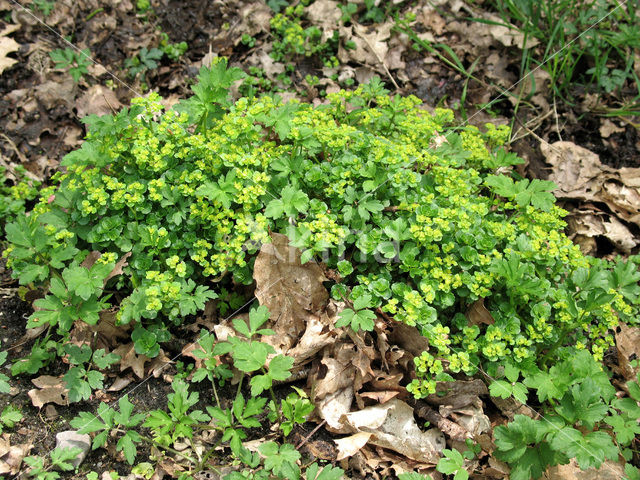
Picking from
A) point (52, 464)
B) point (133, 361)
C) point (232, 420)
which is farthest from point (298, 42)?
point (52, 464)

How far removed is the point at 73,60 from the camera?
4.49m

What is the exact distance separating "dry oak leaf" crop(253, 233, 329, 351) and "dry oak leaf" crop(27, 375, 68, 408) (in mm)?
1214

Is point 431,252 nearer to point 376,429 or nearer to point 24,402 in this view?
point 376,429

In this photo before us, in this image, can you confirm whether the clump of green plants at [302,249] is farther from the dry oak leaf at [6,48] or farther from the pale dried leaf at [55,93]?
the dry oak leaf at [6,48]

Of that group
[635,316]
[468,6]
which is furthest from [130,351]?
[468,6]

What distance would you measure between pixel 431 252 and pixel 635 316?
143cm

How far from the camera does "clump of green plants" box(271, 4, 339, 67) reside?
15.3 feet

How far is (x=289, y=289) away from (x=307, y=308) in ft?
0.52

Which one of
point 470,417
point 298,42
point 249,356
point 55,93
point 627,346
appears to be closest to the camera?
point 249,356

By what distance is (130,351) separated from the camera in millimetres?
2934

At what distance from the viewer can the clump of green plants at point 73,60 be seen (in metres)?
4.39

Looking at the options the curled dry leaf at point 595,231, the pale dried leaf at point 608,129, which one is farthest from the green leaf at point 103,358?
the pale dried leaf at point 608,129

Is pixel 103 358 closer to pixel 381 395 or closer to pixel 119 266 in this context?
pixel 119 266

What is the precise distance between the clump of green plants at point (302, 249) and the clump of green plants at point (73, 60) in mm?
1683
